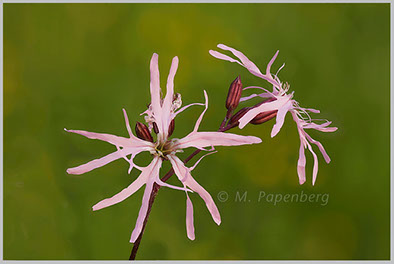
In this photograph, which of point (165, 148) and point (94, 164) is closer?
point (94, 164)

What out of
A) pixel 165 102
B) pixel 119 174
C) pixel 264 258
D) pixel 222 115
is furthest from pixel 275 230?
pixel 165 102

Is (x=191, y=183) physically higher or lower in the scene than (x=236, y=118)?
lower

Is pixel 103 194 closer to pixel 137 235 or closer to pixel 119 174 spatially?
pixel 119 174

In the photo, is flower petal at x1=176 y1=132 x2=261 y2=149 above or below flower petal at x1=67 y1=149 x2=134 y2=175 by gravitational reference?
above

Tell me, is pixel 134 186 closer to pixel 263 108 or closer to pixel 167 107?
pixel 167 107

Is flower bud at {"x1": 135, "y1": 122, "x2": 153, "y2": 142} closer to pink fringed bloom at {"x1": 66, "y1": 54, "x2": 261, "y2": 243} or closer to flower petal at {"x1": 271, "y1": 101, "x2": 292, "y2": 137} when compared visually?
pink fringed bloom at {"x1": 66, "y1": 54, "x2": 261, "y2": 243}

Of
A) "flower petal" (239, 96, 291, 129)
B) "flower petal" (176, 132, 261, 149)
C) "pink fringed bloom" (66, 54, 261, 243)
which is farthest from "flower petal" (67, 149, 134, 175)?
"flower petal" (239, 96, 291, 129)

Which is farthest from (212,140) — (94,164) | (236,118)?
(94,164)
